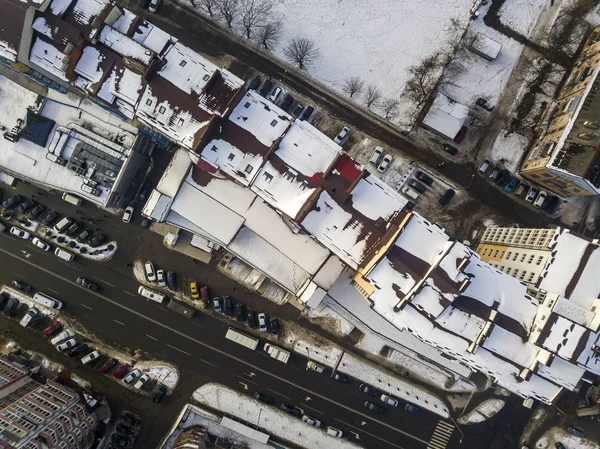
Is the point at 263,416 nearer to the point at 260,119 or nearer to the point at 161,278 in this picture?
the point at 161,278

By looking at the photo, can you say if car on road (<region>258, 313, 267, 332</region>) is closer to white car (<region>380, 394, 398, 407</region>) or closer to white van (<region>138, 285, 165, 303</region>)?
white van (<region>138, 285, 165, 303</region>)

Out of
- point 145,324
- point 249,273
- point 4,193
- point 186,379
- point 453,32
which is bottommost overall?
point 186,379

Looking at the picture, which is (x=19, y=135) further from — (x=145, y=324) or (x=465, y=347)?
(x=465, y=347)

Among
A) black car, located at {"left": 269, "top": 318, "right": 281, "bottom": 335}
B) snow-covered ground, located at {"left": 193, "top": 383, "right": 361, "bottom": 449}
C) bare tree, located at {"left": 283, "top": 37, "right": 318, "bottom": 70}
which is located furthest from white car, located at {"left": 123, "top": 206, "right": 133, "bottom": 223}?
bare tree, located at {"left": 283, "top": 37, "right": 318, "bottom": 70}

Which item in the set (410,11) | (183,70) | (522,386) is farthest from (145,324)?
(410,11)

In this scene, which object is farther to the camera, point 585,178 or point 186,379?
point 186,379

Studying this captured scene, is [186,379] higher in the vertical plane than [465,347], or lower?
lower
